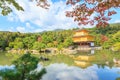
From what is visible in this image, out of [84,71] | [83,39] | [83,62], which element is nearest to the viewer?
[84,71]

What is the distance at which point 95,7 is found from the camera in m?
2.98

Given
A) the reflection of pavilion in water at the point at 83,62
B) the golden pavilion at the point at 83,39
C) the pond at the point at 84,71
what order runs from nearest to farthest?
1. the pond at the point at 84,71
2. the reflection of pavilion in water at the point at 83,62
3. the golden pavilion at the point at 83,39

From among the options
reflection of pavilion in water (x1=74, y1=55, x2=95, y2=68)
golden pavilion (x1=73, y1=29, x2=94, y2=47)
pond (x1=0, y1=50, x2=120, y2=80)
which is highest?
golden pavilion (x1=73, y1=29, x2=94, y2=47)

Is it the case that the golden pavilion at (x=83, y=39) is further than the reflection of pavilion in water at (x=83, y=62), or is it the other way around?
the golden pavilion at (x=83, y=39)

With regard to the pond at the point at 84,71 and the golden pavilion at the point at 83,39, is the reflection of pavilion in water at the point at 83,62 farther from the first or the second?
the golden pavilion at the point at 83,39

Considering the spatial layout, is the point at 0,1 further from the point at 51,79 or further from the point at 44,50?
the point at 44,50

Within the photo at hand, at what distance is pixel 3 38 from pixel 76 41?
10.6 metres

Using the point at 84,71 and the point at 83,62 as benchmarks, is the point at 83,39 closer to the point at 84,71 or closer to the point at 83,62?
the point at 83,62

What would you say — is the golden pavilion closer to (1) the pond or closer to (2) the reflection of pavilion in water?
(2) the reflection of pavilion in water

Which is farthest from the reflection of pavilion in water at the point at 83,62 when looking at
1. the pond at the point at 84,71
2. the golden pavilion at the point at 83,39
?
the golden pavilion at the point at 83,39

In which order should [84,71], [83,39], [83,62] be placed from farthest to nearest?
1. [83,39]
2. [83,62]
3. [84,71]

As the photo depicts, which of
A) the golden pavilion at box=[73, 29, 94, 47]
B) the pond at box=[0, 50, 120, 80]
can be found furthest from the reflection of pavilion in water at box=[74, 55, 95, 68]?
the golden pavilion at box=[73, 29, 94, 47]

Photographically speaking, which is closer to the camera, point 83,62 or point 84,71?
point 84,71

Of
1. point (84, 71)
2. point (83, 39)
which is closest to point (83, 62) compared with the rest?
point (84, 71)
